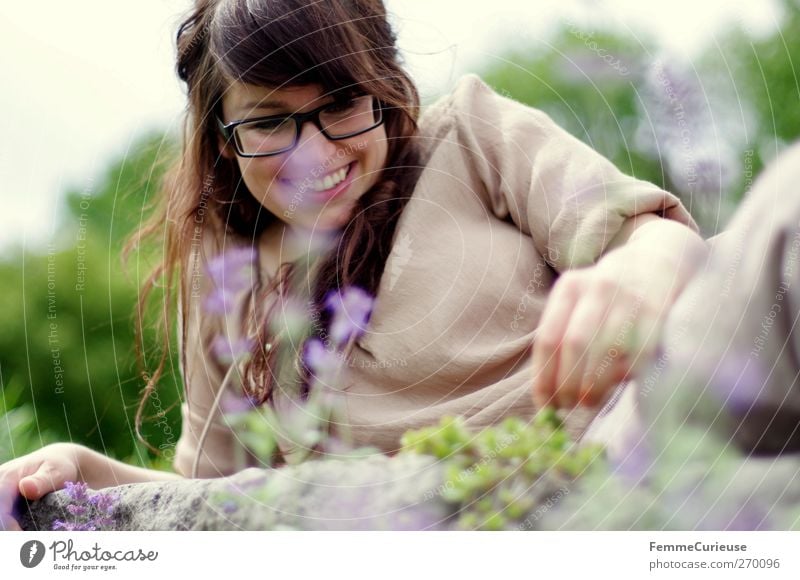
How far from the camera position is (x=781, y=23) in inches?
29.8

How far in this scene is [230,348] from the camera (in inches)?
32.4

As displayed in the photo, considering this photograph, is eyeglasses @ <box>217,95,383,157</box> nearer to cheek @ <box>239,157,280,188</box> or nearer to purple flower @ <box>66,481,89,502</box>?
cheek @ <box>239,157,280,188</box>

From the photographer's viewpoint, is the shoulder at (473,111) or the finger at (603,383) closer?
the finger at (603,383)

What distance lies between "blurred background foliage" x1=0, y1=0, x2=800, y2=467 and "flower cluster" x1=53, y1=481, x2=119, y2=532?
3.4 inches

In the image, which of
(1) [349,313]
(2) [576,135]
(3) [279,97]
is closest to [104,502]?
(1) [349,313]

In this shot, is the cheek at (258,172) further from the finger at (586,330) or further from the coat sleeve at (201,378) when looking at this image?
the finger at (586,330)

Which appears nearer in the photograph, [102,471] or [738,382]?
[738,382]

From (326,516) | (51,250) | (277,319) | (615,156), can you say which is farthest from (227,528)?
(615,156)

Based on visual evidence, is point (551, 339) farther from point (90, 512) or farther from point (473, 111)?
point (90, 512)

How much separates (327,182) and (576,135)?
215 millimetres

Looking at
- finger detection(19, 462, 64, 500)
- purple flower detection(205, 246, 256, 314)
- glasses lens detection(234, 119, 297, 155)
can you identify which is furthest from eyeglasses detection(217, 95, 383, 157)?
finger detection(19, 462, 64, 500)

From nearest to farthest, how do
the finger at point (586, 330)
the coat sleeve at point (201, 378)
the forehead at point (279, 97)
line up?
the finger at point (586, 330)
the forehead at point (279, 97)
the coat sleeve at point (201, 378)

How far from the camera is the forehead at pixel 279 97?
726 mm

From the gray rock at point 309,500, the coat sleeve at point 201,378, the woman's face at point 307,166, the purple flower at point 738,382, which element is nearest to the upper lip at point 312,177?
the woman's face at point 307,166
